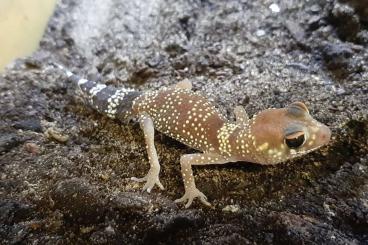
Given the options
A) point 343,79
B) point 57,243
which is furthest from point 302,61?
point 57,243

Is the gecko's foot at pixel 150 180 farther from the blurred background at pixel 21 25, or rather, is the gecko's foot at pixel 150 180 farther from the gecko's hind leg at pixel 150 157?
the blurred background at pixel 21 25

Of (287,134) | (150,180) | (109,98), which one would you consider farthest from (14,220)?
(287,134)

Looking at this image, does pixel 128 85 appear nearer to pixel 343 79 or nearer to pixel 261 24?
pixel 261 24

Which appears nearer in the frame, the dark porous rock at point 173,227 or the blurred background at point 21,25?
the dark porous rock at point 173,227

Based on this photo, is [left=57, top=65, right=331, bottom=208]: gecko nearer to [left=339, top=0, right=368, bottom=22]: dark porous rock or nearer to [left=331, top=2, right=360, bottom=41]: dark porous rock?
[left=331, top=2, right=360, bottom=41]: dark porous rock

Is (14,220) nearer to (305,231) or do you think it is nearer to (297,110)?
(305,231)

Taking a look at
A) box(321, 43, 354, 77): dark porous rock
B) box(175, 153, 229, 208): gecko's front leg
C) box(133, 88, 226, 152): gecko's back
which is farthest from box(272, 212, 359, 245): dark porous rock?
box(321, 43, 354, 77): dark porous rock

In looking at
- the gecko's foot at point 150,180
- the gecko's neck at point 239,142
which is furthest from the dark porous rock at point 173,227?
the gecko's neck at point 239,142
